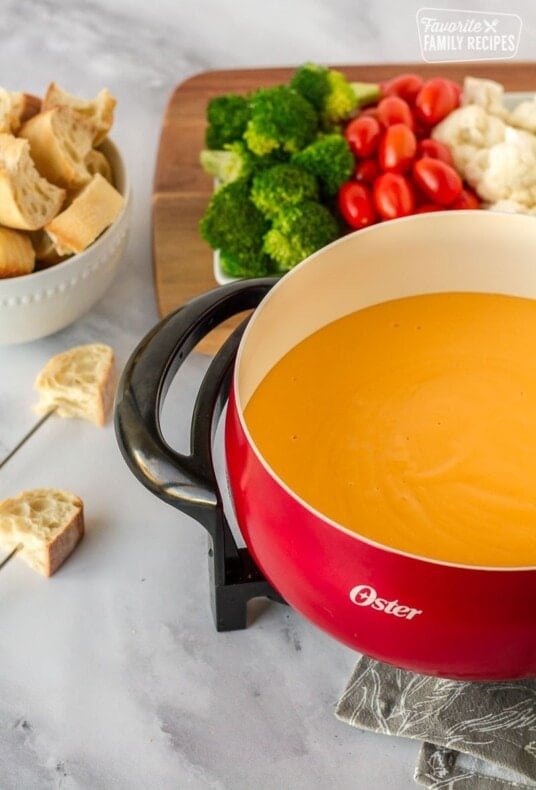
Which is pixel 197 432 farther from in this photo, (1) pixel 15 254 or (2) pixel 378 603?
(1) pixel 15 254

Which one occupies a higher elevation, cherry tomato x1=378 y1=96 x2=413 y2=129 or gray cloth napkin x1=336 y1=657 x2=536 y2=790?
cherry tomato x1=378 y1=96 x2=413 y2=129

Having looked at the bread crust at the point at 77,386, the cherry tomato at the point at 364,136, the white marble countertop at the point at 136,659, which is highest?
the cherry tomato at the point at 364,136

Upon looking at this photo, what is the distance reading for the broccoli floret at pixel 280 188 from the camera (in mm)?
1622

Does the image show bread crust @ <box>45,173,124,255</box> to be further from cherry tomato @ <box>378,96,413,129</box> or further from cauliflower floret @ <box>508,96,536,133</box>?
cauliflower floret @ <box>508,96,536,133</box>

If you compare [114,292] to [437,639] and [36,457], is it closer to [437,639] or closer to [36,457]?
[36,457]

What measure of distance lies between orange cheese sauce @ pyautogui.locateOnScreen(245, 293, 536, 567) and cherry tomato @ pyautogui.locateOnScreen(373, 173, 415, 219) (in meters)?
0.37

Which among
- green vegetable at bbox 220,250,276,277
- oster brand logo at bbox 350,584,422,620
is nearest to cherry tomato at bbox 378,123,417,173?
green vegetable at bbox 220,250,276,277

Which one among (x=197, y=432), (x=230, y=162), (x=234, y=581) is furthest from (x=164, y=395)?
(x=230, y=162)

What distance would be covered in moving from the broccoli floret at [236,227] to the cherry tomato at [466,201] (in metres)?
0.29

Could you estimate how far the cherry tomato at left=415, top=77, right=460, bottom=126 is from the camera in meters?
1.78

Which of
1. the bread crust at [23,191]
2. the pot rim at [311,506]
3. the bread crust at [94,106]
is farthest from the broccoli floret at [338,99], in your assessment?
the pot rim at [311,506]

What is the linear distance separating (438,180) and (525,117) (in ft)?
0.73

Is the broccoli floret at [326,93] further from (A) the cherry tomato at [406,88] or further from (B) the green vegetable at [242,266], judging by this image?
(B) the green vegetable at [242,266]

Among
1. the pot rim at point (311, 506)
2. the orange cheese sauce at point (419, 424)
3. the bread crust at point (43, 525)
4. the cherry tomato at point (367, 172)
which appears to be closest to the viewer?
the pot rim at point (311, 506)
